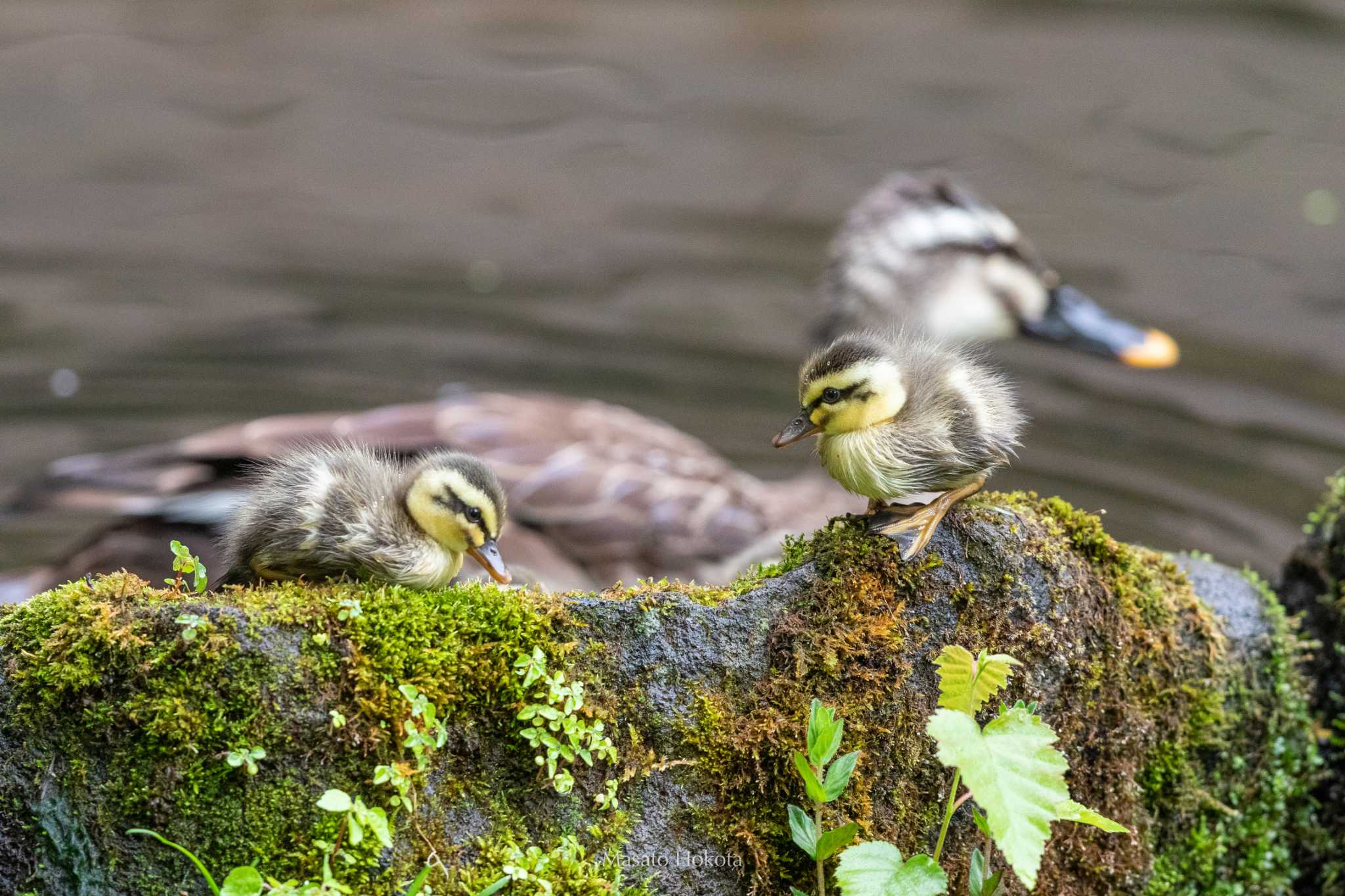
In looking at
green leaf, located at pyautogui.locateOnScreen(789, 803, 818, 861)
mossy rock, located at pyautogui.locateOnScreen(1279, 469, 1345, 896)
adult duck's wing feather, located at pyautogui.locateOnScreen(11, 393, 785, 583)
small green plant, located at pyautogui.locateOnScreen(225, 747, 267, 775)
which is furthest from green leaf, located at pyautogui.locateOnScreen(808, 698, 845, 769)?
adult duck's wing feather, located at pyautogui.locateOnScreen(11, 393, 785, 583)

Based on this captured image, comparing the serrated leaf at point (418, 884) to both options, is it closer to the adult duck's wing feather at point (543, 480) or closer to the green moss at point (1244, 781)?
the green moss at point (1244, 781)

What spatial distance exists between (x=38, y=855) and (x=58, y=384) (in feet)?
18.0

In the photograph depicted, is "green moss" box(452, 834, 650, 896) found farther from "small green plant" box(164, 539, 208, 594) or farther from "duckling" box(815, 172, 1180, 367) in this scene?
"duckling" box(815, 172, 1180, 367)

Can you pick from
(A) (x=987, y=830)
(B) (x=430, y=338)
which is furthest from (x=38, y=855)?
(B) (x=430, y=338)

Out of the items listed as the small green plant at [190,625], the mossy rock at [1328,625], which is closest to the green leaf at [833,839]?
the small green plant at [190,625]

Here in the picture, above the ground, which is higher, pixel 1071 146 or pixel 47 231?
pixel 1071 146

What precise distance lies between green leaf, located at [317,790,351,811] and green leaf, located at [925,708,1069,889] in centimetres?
107

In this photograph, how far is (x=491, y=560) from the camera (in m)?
3.31

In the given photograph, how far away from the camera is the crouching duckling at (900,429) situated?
305 centimetres

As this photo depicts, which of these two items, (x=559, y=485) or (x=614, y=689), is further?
(x=559, y=485)

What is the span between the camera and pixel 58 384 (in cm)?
777

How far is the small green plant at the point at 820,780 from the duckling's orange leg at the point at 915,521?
17.6 inches

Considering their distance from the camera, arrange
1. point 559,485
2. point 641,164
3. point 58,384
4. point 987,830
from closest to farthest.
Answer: point 987,830, point 559,485, point 58,384, point 641,164

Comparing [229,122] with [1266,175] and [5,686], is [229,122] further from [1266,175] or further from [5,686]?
[5,686]
